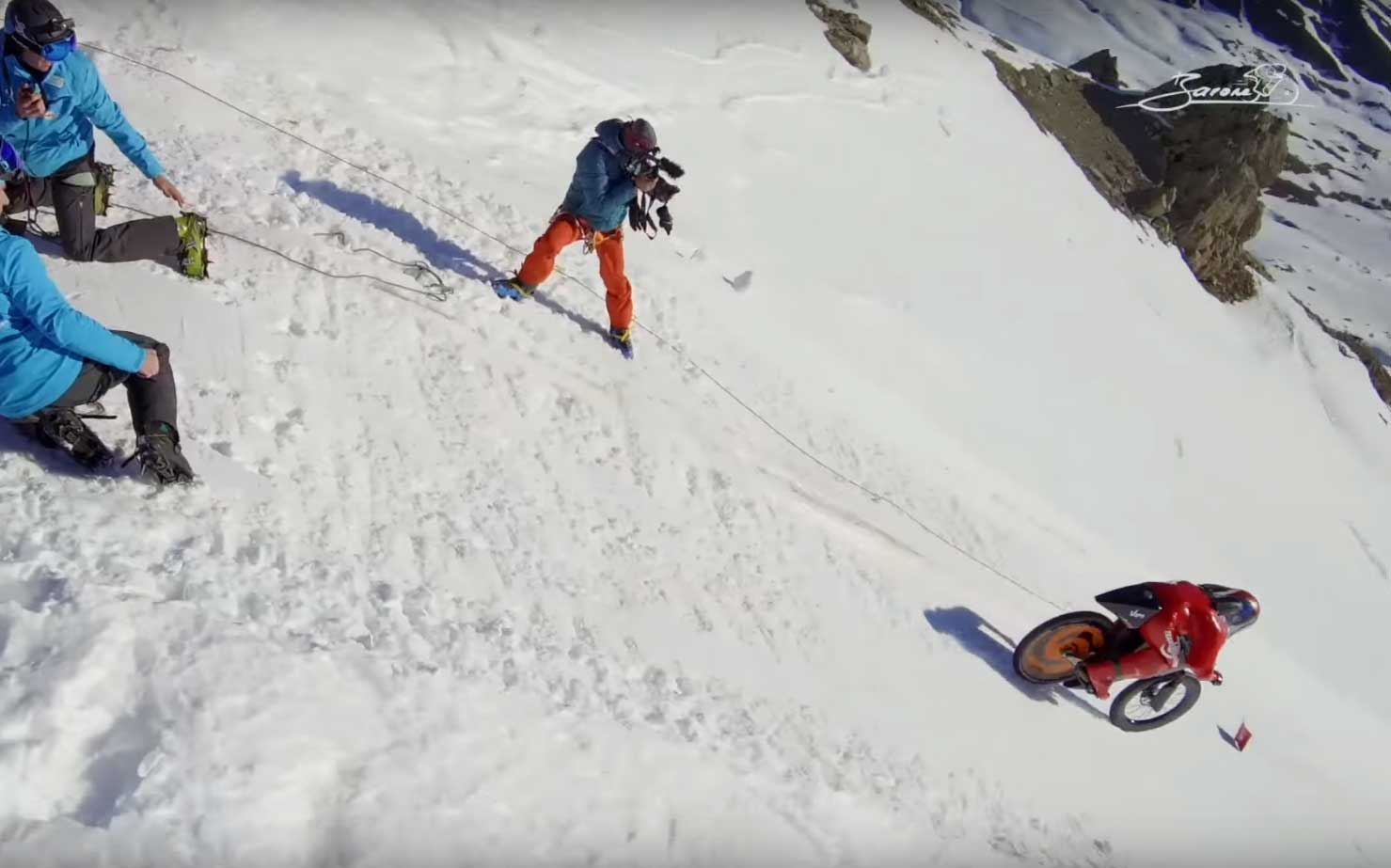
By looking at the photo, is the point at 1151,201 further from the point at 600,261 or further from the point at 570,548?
the point at 570,548

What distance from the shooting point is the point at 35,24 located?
5000mm

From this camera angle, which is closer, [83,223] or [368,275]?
[83,223]

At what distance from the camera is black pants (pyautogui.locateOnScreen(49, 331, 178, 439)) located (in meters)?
4.59

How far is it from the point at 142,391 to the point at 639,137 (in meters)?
3.83

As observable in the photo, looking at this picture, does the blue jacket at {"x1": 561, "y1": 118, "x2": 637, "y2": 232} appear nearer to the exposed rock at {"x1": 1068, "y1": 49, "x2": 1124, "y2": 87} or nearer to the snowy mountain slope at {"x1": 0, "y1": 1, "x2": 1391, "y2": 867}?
the snowy mountain slope at {"x1": 0, "y1": 1, "x2": 1391, "y2": 867}

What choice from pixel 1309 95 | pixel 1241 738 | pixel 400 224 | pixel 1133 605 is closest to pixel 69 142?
pixel 400 224

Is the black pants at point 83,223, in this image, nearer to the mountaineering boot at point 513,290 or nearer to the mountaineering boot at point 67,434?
the mountaineering boot at point 67,434

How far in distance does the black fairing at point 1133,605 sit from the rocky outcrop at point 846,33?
16226 mm

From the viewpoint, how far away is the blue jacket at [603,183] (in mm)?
7059

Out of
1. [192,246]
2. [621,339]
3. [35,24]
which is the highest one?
[35,24]

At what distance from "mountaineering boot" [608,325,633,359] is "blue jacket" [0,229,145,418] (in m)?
4.19

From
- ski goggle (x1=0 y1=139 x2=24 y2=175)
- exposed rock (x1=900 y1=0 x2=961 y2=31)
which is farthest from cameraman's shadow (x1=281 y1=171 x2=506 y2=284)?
exposed rock (x1=900 y1=0 x2=961 y2=31)

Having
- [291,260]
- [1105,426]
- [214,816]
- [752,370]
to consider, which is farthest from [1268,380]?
[214,816]
